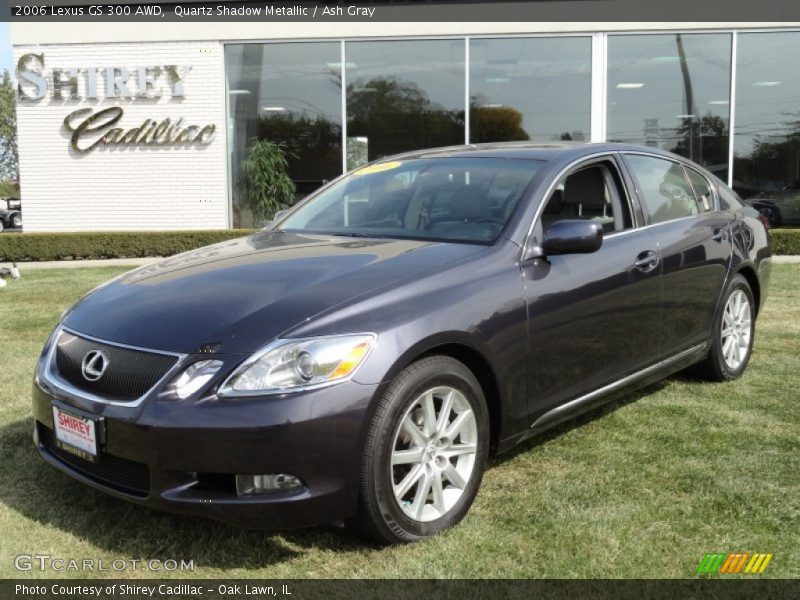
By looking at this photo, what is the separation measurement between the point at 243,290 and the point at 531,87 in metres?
12.4

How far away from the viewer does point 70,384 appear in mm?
3082

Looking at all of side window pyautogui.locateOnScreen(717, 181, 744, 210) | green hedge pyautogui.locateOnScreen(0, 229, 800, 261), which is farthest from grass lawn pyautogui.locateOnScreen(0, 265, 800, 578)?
green hedge pyautogui.locateOnScreen(0, 229, 800, 261)

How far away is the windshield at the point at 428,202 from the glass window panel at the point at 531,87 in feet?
34.3

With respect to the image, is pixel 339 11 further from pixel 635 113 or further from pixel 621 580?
pixel 621 580

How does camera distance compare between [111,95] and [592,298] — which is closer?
[592,298]

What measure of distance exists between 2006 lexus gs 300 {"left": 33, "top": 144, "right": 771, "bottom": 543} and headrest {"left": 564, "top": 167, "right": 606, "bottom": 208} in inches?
0.4

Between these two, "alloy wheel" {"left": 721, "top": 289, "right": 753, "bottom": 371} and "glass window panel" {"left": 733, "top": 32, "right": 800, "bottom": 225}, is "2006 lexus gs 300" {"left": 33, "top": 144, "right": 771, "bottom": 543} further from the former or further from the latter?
"glass window panel" {"left": 733, "top": 32, "right": 800, "bottom": 225}

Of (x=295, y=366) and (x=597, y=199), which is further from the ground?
(x=597, y=199)

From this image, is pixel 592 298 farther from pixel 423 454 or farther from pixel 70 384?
pixel 70 384

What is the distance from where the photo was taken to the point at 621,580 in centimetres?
275

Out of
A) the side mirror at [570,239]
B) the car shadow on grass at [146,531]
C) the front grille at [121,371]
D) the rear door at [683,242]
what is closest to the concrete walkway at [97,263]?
the rear door at [683,242]

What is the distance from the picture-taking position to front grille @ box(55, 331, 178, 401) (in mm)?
2793

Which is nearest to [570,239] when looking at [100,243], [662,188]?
[662,188]

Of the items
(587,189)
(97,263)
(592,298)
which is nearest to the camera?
(592,298)
